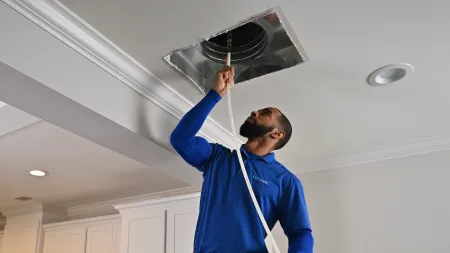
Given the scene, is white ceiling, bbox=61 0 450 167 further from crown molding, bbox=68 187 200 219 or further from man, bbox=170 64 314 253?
crown molding, bbox=68 187 200 219

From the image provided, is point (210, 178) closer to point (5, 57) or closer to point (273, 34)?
point (273, 34)

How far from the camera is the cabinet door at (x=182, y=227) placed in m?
2.68

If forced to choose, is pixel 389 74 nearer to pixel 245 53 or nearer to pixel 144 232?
pixel 245 53

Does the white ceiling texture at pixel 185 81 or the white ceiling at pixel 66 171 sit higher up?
the white ceiling at pixel 66 171

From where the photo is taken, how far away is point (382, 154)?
2287mm

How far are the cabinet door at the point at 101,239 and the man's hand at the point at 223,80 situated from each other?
90.2 inches

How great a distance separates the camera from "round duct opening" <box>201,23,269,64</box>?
1.44 meters

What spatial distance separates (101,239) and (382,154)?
2.21 meters

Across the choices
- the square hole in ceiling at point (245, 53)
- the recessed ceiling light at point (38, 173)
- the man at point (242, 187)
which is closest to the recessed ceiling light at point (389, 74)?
the square hole in ceiling at point (245, 53)

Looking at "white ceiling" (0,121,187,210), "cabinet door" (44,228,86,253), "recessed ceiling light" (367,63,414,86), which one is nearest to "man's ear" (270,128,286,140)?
"recessed ceiling light" (367,63,414,86)

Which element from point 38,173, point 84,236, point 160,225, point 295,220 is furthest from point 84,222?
point 295,220

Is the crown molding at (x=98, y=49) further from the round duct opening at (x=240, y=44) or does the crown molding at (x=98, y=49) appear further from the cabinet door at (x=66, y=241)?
the cabinet door at (x=66, y=241)

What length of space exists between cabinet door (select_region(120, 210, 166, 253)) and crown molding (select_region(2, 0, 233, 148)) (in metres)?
1.30

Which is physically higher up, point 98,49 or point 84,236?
point 98,49
